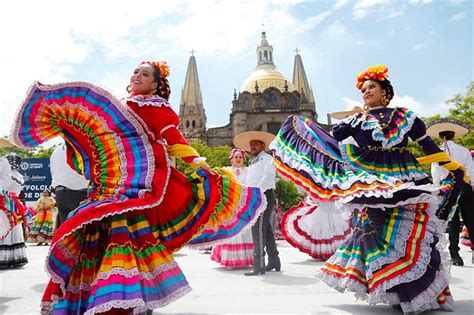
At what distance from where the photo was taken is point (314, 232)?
7930mm

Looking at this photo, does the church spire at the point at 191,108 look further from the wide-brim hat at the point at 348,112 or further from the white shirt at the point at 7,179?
the wide-brim hat at the point at 348,112

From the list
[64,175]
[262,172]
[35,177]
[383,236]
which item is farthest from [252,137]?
[35,177]

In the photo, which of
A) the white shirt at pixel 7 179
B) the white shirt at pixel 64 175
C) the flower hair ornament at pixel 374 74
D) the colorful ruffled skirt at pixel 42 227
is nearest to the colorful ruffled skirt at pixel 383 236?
the flower hair ornament at pixel 374 74

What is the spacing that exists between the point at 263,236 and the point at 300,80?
247ft

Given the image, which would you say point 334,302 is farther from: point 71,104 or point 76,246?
point 71,104

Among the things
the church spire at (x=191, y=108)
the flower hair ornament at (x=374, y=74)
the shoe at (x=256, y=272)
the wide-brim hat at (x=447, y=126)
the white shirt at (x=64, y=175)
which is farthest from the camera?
the church spire at (x=191, y=108)

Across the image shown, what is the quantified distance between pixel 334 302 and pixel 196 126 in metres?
66.1

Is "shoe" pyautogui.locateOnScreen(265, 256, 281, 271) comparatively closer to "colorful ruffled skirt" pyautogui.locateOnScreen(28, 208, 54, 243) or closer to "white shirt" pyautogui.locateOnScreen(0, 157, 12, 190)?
"white shirt" pyautogui.locateOnScreen(0, 157, 12, 190)

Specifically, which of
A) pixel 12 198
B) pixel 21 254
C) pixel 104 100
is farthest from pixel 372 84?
pixel 21 254

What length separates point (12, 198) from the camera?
6.27m

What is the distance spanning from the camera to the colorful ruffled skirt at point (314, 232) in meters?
7.93

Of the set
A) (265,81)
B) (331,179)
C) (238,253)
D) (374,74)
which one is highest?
(265,81)

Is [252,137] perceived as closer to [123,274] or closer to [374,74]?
[374,74]

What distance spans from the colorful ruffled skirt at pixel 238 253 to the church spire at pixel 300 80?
72089mm
